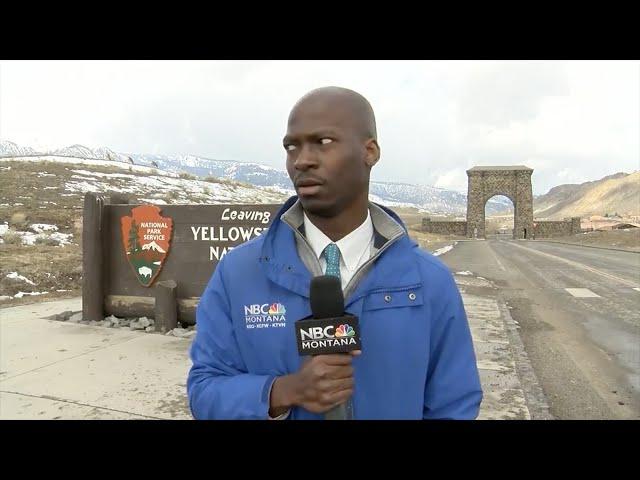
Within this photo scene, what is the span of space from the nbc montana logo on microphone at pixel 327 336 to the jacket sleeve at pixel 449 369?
41 cm

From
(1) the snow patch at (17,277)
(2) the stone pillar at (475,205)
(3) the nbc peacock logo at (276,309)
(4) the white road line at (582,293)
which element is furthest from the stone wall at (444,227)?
(3) the nbc peacock logo at (276,309)

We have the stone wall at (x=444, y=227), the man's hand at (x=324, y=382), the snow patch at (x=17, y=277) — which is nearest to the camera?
the man's hand at (x=324, y=382)

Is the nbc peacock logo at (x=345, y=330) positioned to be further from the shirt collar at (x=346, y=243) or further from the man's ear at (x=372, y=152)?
the man's ear at (x=372, y=152)

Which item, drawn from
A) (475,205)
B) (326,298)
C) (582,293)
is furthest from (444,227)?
(326,298)

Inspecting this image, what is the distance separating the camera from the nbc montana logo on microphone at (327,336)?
1299 millimetres

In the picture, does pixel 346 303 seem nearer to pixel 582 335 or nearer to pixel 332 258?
pixel 332 258

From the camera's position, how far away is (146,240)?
22.7 feet

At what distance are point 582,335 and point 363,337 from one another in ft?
21.9

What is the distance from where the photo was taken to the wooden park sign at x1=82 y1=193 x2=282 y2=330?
6598 millimetres

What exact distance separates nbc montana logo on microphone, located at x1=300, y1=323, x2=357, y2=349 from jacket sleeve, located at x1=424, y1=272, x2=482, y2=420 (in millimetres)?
410

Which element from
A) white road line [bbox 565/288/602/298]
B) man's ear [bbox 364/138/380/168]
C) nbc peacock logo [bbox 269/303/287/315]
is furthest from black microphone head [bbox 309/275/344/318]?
white road line [bbox 565/288/602/298]
